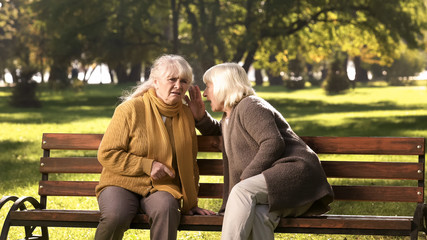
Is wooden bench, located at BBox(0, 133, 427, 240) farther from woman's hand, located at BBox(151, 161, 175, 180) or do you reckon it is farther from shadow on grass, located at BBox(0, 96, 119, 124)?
shadow on grass, located at BBox(0, 96, 119, 124)

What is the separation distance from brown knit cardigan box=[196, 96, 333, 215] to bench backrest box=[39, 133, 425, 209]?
587 mm

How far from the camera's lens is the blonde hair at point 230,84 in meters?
5.02

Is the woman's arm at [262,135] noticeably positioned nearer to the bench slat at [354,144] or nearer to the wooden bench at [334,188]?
the wooden bench at [334,188]

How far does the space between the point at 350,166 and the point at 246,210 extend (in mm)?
1195

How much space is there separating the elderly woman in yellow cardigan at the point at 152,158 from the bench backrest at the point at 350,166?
17.5 inches

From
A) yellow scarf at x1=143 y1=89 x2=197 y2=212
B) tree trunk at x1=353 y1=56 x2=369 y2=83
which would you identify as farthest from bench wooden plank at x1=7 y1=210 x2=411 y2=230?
tree trunk at x1=353 y1=56 x2=369 y2=83

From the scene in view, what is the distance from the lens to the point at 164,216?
4.81 metres

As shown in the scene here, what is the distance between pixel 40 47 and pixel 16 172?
27.7 metres

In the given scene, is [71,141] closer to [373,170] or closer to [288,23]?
[373,170]

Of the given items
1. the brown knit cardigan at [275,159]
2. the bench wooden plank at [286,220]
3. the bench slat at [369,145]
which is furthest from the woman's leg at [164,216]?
the bench slat at [369,145]

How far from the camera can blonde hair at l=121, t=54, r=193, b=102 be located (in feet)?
16.9

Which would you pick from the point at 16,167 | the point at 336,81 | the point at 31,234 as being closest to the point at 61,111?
the point at 16,167

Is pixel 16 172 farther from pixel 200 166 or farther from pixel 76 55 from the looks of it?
pixel 76 55

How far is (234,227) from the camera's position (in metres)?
4.59
